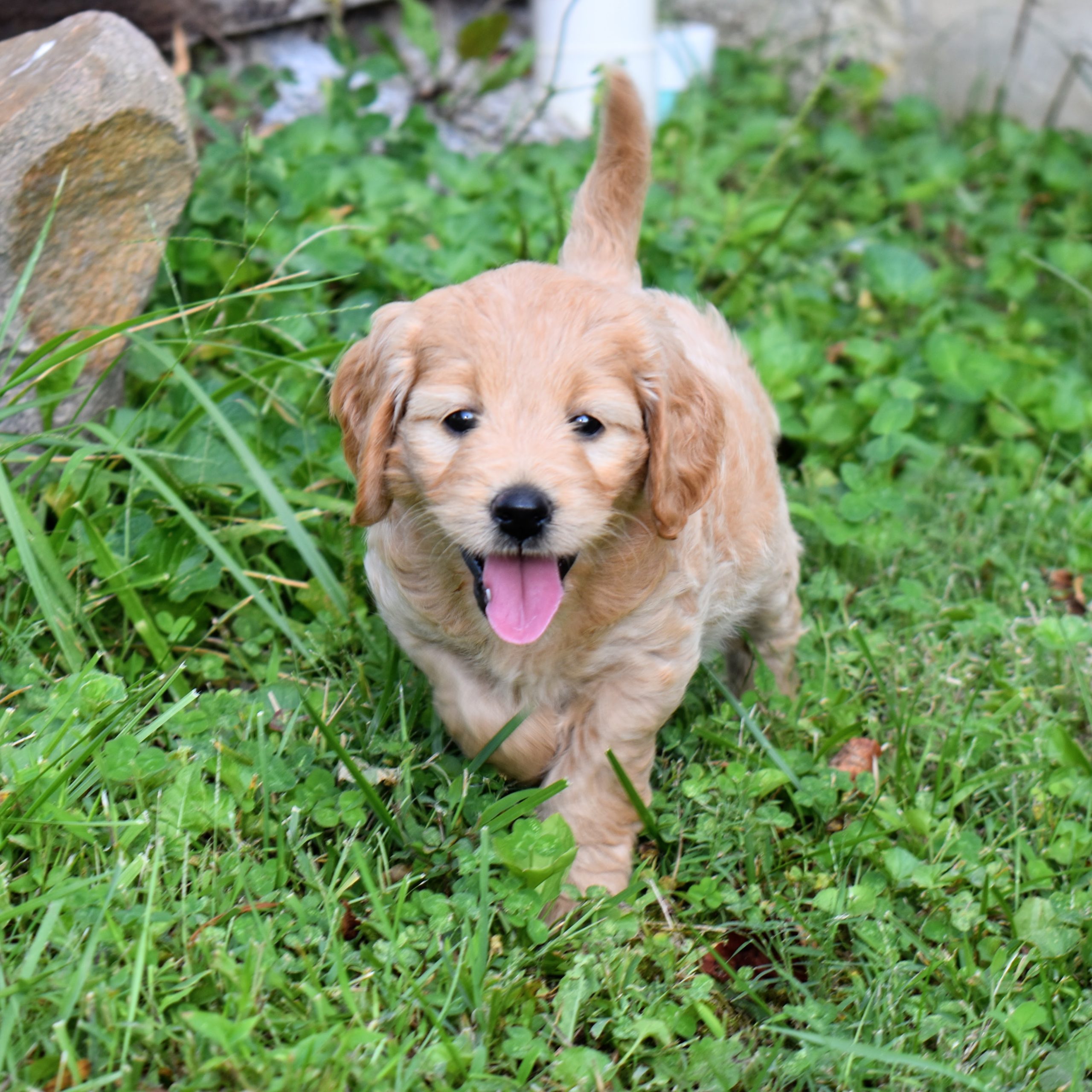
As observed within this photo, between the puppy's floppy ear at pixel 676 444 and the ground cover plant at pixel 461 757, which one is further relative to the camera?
the puppy's floppy ear at pixel 676 444

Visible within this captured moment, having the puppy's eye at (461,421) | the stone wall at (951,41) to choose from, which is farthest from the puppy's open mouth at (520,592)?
the stone wall at (951,41)

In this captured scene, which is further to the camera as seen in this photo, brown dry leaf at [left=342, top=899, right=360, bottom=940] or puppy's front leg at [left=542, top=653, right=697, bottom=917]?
puppy's front leg at [left=542, top=653, right=697, bottom=917]

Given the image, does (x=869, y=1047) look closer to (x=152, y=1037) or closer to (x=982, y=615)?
(x=152, y=1037)

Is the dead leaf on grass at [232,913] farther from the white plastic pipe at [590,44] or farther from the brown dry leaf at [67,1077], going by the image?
the white plastic pipe at [590,44]

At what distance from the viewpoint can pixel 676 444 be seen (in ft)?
7.59

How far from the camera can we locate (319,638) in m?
2.91

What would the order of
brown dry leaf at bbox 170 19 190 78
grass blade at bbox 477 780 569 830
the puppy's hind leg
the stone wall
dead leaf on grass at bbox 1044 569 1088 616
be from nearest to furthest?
grass blade at bbox 477 780 569 830 → the puppy's hind leg → dead leaf on grass at bbox 1044 569 1088 616 → brown dry leaf at bbox 170 19 190 78 → the stone wall

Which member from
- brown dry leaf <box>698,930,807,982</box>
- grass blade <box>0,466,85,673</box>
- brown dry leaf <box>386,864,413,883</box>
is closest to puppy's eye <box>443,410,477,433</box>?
brown dry leaf <box>386,864,413,883</box>

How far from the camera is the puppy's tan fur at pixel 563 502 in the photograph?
215cm

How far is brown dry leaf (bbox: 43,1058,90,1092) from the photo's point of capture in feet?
5.74

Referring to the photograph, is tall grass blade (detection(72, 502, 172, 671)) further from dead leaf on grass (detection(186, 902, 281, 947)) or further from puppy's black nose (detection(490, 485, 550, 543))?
puppy's black nose (detection(490, 485, 550, 543))

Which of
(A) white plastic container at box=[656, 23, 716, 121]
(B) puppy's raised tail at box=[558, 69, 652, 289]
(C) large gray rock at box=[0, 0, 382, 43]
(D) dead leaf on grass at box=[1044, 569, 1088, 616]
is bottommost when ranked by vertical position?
(D) dead leaf on grass at box=[1044, 569, 1088, 616]

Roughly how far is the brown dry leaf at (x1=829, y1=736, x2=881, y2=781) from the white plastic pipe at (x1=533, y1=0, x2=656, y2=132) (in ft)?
11.2

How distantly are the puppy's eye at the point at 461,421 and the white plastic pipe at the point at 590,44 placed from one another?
3479 mm
